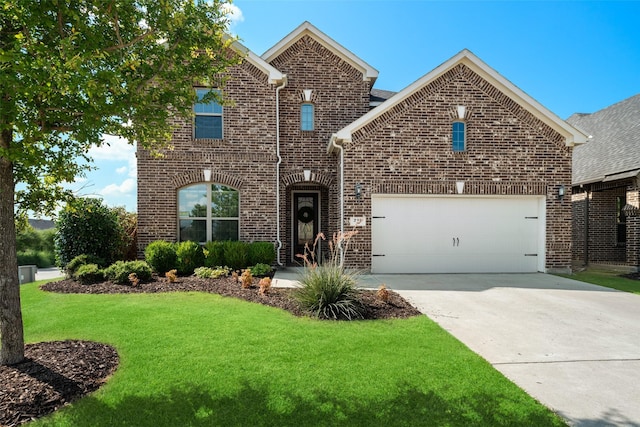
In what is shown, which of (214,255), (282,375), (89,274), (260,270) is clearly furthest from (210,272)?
(282,375)

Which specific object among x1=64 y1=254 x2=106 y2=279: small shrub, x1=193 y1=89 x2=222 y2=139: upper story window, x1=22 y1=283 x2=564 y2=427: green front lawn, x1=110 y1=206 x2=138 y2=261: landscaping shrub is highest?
x1=193 y1=89 x2=222 y2=139: upper story window

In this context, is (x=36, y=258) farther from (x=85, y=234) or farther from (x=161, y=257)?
(x=161, y=257)

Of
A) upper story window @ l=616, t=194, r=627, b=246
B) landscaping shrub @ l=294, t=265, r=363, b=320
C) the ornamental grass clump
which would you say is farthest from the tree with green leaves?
upper story window @ l=616, t=194, r=627, b=246

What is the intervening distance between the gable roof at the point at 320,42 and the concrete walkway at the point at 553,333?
7.25m

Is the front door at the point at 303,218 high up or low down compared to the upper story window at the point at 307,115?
down

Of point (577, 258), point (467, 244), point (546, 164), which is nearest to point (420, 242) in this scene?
point (467, 244)

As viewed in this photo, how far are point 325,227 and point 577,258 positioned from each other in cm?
1042

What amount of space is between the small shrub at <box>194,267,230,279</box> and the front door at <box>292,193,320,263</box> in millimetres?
3510

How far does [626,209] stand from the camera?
1166 cm

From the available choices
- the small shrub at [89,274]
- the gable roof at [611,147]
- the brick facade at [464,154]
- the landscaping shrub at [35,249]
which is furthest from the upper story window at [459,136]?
the landscaping shrub at [35,249]

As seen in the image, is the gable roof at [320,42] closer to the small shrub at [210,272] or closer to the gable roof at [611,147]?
the small shrub at [210,272]

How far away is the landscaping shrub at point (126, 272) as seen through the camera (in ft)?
28.0

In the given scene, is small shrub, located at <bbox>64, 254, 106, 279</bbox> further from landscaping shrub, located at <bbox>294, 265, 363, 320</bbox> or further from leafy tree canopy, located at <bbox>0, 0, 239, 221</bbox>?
landscaping shrub, located at <bbox>294, 265, 363, 320</bbox>

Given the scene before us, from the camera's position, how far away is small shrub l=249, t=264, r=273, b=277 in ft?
31.4
